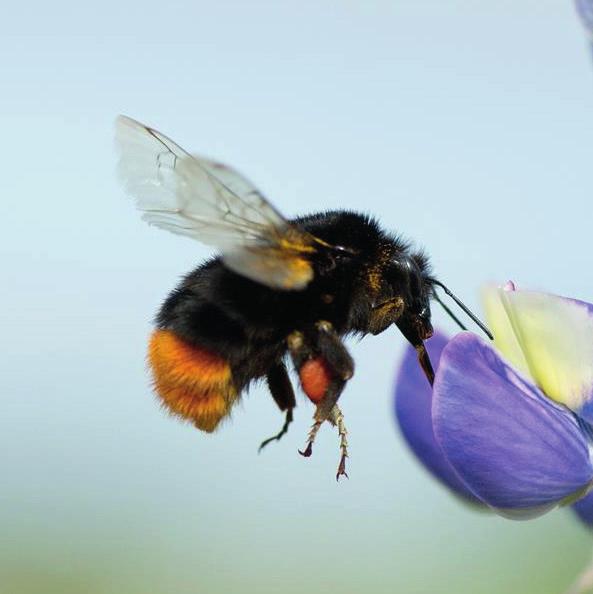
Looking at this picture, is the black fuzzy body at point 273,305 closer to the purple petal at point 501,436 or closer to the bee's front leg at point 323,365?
the bee's front leg at point 323,365

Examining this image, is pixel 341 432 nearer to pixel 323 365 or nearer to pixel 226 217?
pixel 323 365

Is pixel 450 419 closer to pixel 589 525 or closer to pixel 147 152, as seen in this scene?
pixel 589 525

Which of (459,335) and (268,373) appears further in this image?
(268,373)

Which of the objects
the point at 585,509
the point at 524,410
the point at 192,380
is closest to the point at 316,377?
the point at 192,380

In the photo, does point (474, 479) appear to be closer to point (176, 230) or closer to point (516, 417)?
point (516, 417)

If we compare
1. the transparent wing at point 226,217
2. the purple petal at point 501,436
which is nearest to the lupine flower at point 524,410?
the purple petal at point 501,436

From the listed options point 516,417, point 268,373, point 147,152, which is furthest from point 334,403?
point 147,152

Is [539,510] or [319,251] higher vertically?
[319,251]
